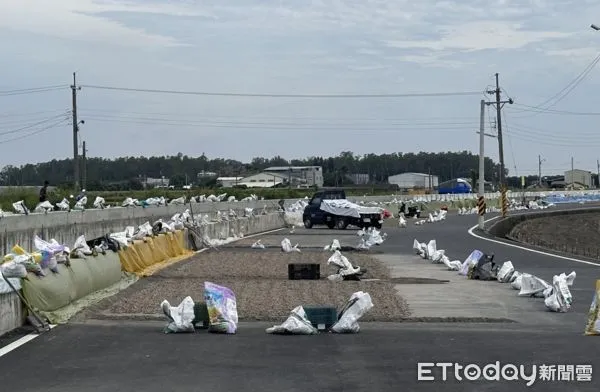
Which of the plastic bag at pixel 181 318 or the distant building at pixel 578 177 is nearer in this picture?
the plastic bag at pixel 181 318

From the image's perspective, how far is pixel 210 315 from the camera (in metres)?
13.6

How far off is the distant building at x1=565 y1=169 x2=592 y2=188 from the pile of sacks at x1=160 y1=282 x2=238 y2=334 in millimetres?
176091

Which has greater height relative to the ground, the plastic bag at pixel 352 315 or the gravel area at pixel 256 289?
→ the plastic bag at pixel 352 315

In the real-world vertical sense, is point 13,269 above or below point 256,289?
above

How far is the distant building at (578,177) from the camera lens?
18512 centimetres

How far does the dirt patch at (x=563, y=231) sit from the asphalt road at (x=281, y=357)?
42265 millimetres

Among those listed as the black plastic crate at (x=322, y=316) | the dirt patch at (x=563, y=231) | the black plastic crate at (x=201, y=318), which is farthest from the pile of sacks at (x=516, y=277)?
the dirt patch at (x=563, y=231)

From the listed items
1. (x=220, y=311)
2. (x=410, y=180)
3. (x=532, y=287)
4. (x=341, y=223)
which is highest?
(x=220, y=311)

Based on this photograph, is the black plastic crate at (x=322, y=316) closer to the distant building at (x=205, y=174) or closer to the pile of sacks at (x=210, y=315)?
the pile of sacks at (x=210, y=315)

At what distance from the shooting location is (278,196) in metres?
81.6

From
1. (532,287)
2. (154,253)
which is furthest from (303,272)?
(532,287)

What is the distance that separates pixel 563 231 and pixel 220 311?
197ft

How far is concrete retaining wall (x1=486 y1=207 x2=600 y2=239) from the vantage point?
54487mm

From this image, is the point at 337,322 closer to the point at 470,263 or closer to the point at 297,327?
the point at 297,327
